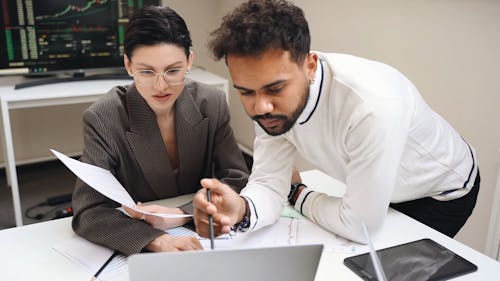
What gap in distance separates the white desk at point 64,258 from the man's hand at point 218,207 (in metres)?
0.20

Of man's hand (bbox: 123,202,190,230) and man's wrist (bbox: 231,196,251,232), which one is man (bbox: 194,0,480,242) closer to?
man's wrist (bbox: 231,196,251,232)

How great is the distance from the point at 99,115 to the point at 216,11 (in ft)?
8.32

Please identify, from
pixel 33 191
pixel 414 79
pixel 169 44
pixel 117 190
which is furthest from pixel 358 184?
pixel 33 191

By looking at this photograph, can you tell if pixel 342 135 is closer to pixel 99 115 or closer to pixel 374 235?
pixel 374 235

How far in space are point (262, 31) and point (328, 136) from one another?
326 millimetres

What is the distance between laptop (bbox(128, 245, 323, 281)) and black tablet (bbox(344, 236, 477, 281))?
33 cm

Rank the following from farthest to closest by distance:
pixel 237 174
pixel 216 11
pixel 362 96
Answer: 1. pixel 216 11
2. pixel 237 174
3. pixel 362 96

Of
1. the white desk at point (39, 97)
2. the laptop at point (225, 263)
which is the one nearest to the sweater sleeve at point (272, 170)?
the laptop at point (225, 263)

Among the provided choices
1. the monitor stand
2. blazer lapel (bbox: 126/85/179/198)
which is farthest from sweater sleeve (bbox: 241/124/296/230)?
the monitor stand

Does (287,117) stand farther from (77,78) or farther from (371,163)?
(77,78)

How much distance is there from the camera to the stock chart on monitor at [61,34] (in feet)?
9.28

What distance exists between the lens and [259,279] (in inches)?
29.8

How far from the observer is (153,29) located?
1.38 metres

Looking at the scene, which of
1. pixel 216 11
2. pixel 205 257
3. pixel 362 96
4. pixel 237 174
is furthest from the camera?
pixel 216 11
